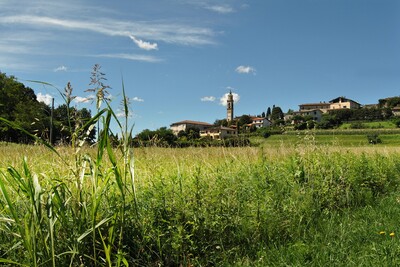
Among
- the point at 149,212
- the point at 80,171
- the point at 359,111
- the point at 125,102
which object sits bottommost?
the point at 149,212

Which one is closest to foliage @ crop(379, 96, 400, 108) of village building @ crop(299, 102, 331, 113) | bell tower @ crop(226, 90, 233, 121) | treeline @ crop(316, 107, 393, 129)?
village building @ crop(299, 102, 331, 113)

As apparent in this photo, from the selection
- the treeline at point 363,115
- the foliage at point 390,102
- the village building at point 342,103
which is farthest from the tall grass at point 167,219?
the village building at point 342,103

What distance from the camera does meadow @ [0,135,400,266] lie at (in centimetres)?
261

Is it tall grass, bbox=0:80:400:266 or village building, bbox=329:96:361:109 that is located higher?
village building, bbox=329:96:361:109

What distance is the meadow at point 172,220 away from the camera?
8.57 ft

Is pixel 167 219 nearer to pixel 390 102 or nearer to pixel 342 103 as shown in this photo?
pixel 390 102

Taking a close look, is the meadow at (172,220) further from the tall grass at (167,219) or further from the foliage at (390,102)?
the foliage at (390,102)

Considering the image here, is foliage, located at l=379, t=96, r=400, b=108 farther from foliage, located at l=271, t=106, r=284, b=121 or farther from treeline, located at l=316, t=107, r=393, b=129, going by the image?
foliage, located at l=271, t=106, r=284, b=121

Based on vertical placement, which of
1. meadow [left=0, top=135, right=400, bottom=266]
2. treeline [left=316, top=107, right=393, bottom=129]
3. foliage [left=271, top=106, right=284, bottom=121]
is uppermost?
foliage [left=271, top=106, right=284, bottom=121]

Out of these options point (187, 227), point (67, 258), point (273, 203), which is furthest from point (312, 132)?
point (67, 258)

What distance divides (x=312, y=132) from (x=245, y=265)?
4.31m

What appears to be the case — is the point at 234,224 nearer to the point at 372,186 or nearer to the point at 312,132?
the point at 312,132

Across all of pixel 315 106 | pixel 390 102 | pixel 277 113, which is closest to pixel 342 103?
pixel 315 106

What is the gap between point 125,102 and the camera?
9.37 feet
